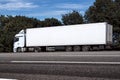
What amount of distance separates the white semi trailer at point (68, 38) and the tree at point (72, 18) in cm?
2462

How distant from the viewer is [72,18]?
79.8 meters

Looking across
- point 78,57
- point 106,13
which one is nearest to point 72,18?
point 106,13

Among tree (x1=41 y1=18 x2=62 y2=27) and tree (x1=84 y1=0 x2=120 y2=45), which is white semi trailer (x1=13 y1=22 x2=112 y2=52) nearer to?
tree (x1=84 y1=0 x2=120 y2=45)

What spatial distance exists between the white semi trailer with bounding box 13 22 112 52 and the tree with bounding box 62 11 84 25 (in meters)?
24.6

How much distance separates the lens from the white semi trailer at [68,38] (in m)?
47.4

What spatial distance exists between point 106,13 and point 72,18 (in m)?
11.9

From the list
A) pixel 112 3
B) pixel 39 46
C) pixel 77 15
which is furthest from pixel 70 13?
pixel 39 46

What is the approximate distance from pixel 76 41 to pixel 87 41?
158 cm

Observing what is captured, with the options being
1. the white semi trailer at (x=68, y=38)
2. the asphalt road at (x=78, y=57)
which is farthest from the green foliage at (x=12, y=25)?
the asphalt road at (x=78, y=57)

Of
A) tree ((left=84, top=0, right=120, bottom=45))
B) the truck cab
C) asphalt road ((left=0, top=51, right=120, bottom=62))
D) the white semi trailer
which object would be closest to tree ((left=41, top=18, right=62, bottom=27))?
tree ((left=84, top=0, right=120, bottom=45))

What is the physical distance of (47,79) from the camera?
33.2ft

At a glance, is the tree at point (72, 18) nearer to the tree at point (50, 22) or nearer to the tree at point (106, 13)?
the tree at point (106, 13)

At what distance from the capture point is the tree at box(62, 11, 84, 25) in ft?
258

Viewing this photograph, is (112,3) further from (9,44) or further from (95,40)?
(95,40)
